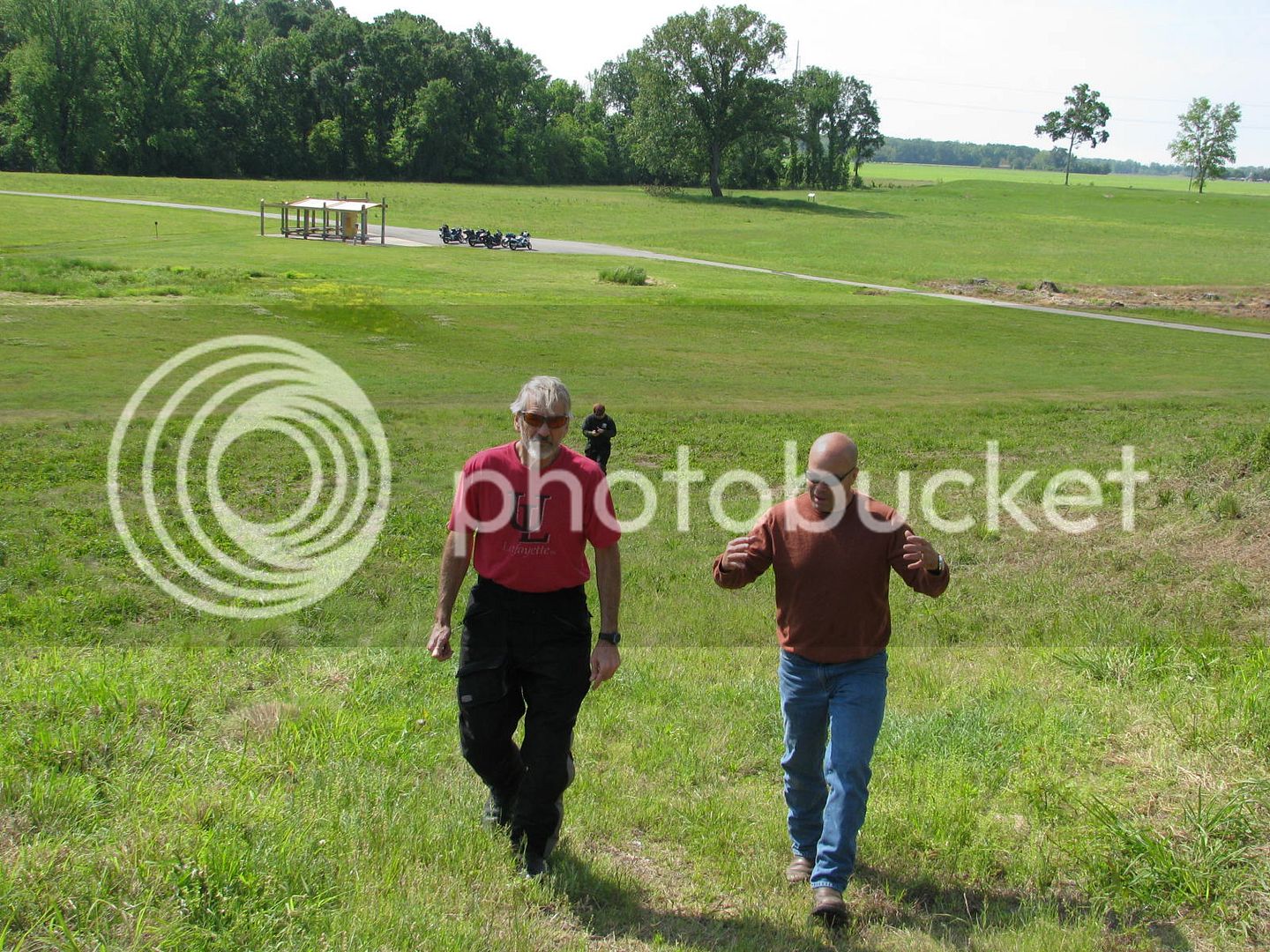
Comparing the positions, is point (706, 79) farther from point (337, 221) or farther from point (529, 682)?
point (529, 682)

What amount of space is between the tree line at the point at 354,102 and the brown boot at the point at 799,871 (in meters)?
109

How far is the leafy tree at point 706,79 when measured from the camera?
10812 cm

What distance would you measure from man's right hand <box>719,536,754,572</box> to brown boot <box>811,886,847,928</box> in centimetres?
133

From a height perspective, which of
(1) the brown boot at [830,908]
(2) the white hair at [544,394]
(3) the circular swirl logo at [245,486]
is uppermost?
(2) the white hair at [544,394]

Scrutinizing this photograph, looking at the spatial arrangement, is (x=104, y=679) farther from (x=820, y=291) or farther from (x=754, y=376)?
(x=820, y=291)

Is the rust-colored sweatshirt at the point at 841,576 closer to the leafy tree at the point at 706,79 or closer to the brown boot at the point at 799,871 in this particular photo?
the brown boot at the point at 799,871

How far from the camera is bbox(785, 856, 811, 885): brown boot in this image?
15.5 ft

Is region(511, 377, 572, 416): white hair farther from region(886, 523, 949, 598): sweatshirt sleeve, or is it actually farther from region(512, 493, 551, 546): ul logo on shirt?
region(886, 523, 949, 598): sweatshirt sleeve

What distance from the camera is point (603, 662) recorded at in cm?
495

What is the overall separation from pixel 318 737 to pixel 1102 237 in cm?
9004

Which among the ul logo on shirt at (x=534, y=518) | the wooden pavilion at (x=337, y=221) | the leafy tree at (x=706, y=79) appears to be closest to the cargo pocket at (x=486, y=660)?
the ul logo on shirt at (x=534, y=518)

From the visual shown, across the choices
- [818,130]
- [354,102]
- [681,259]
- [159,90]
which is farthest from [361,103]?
[681,259]

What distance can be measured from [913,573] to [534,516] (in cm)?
160

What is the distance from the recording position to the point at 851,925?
4.37 metres
